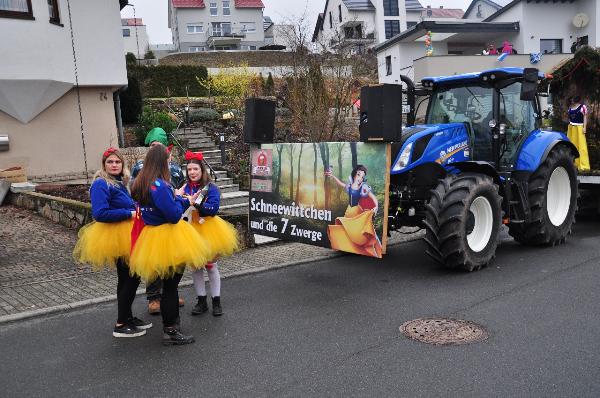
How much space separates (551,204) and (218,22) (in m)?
61.4

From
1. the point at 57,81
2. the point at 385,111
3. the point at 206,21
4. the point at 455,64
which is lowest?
the point at 385,111

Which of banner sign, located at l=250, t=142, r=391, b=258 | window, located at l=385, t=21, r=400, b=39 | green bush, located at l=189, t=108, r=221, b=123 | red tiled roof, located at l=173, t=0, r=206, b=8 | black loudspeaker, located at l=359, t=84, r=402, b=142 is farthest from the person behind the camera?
red tiled roof, located at l=173, t=0, r=206, b=8

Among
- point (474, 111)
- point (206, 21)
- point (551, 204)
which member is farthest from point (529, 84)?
point (206, 21)

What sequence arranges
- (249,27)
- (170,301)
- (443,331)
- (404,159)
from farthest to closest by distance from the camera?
(249,27) → (404,159) → (443,331) → (170,301)

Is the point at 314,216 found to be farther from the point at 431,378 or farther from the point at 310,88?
the point at 310,88

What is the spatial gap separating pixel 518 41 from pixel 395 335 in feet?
99.1

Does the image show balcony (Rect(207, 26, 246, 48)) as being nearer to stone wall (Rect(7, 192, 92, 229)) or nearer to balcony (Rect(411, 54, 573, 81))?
balcony (Rect(411, 54, 573, 81))

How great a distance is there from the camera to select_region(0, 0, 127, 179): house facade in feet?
40.4

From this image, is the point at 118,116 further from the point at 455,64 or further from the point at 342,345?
the point at 455,64

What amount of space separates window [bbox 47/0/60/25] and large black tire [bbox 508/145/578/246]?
11.5 m

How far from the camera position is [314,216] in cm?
691

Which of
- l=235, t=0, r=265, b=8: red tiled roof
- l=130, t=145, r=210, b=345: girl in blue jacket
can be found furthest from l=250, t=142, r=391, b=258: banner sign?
l=235, t=0, r=265, b=8: red tiled roof

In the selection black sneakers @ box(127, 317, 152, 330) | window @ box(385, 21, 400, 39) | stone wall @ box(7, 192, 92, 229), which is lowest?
black sneakers @ box(127, 317, 152, 330)

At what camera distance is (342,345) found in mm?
4738
